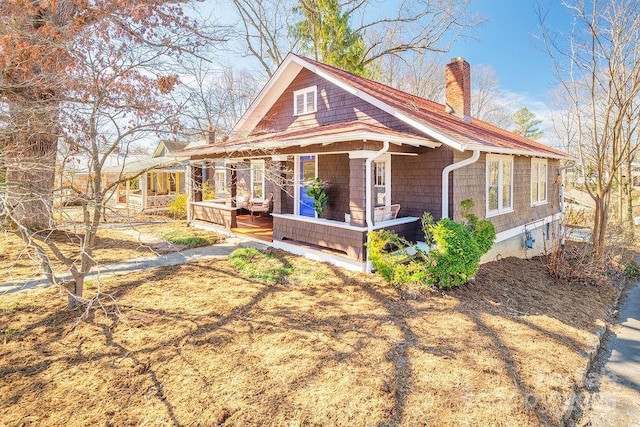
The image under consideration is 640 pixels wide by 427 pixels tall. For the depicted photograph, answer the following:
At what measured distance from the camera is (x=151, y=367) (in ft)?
13.1

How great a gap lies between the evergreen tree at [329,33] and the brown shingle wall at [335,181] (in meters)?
10.2

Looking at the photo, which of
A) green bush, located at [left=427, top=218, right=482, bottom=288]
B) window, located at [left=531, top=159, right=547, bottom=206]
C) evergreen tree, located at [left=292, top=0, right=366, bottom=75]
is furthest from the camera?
evergreen tree, located at [left=292, top=0, right=366, bottom=75]

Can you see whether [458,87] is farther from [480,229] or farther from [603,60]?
[480,229]

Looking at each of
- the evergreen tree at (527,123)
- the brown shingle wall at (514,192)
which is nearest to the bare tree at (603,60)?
the brown shingle wall at (514,192)

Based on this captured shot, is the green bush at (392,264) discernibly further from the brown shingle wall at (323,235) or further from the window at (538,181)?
the window at (538,181)

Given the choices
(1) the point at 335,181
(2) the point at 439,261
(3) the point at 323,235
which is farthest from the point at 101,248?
(2) the point at 439,261

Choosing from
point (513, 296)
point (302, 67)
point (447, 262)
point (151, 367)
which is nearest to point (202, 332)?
point (151, 367)

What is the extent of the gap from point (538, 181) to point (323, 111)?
844cm

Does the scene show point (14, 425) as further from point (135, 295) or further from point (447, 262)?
point (447, 262)

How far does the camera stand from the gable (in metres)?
9.48

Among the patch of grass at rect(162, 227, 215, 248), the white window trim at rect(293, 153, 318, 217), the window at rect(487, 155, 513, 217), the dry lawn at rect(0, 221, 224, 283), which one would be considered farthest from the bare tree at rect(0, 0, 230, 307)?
the window at rect(487, 155, 513, 217)

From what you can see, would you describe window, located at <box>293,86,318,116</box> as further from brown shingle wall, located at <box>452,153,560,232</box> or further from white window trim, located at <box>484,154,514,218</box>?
white window trim, located at <box>484,154,514,218</box>

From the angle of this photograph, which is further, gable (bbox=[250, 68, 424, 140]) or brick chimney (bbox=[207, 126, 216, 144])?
gable (bbox=[250, 68, 424, 140])

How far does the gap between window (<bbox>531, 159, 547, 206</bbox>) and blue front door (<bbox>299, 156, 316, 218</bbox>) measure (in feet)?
25.7
